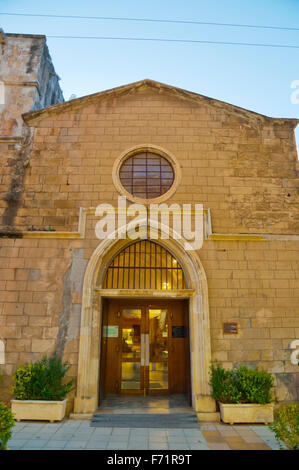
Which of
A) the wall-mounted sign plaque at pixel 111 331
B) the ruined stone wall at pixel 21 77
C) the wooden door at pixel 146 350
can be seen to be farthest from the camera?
the ruined stone wall at pixel 21 77

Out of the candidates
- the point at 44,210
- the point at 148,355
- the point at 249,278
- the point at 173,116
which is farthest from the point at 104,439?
the point at 173,116

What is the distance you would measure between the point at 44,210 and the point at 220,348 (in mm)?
5467

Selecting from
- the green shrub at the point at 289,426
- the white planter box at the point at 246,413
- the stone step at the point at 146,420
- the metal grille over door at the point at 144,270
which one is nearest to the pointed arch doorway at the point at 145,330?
the metal grille over door at the point at 144,270

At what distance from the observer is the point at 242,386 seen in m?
5.88

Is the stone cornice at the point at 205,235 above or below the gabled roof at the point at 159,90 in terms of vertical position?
below

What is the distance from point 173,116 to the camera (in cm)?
824

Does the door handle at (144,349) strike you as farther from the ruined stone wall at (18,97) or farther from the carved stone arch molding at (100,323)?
the ruined stone wall at (18,97)

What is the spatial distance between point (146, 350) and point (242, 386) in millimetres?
2694

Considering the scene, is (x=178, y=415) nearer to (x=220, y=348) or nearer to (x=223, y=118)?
(x=220, y=348)

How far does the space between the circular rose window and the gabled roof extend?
1.98 m

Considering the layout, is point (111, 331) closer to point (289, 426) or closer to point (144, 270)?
point (144, 270)

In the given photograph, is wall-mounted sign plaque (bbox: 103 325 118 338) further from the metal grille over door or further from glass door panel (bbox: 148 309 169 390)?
the metal grille over door

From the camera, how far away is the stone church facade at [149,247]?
6531mm

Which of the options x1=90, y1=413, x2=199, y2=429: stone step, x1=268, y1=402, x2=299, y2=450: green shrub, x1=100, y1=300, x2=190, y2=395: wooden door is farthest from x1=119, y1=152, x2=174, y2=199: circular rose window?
x1=268, y1=402, x2=299, y2=450: green shrub
